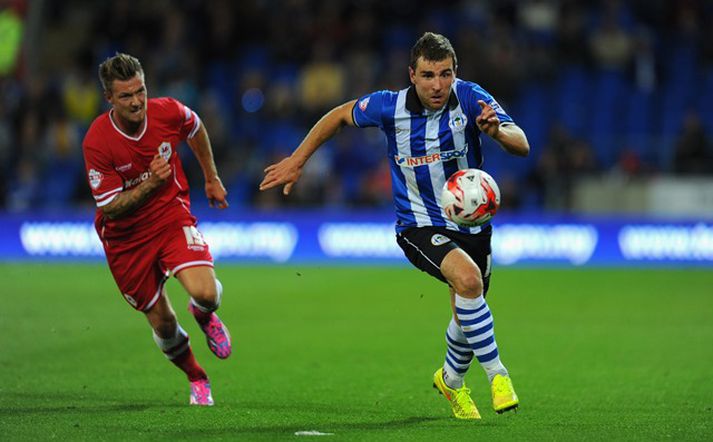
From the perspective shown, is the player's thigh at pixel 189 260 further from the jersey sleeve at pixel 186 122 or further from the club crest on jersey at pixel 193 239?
the jersey sleeve at pixel 186 122

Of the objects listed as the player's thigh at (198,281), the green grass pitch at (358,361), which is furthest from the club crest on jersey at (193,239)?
the green grass pitch at (358,361)

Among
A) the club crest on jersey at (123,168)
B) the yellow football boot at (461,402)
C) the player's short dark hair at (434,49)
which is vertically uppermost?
the player's short dark hair at (434,49)

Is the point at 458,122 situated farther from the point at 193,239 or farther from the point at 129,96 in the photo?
the point at 129,96

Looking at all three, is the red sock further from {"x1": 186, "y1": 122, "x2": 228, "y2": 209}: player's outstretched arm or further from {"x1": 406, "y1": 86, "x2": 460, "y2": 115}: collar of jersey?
{"x1": 406, "y1": 86, "x2": 460, "y2": 115}: collar of jersey

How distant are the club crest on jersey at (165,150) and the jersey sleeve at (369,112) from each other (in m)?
1.43

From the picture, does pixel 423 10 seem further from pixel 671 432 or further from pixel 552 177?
pixel 671 432

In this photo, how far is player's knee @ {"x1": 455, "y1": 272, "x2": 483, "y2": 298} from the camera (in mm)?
6879

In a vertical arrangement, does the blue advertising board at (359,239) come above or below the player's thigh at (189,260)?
below

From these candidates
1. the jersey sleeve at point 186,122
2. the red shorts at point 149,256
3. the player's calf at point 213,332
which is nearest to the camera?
the red shorts at point 149,256

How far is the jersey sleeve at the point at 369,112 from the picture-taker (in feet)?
24.2

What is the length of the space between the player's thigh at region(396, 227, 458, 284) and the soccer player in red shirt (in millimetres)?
1413

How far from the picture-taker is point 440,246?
7.13 metres

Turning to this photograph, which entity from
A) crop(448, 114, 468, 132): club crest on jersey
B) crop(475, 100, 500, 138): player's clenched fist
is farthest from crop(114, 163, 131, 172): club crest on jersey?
crop(475, 100, 500, 138): player's clenched fist

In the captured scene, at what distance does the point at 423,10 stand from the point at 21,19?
8626 millimetres
